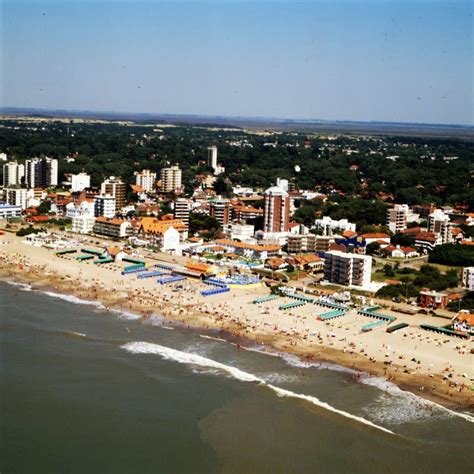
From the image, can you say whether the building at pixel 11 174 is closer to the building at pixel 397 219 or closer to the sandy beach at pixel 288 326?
the sandy beach at pixel 288 326

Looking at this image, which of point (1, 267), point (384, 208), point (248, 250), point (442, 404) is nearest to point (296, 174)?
point (384, 208)

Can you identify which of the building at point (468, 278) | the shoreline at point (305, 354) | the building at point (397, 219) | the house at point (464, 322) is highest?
the building at point (397, 219)

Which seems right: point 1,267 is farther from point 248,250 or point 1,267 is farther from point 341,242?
point 341,242

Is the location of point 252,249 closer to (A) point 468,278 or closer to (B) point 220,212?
(B) point 220,212

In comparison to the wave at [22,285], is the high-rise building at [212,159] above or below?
above

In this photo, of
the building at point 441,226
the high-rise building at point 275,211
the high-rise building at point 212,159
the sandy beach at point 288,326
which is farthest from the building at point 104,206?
the high-rise building at point 212,159
